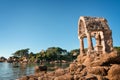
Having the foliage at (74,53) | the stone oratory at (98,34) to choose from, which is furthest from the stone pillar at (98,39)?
the foliage at (74,53)

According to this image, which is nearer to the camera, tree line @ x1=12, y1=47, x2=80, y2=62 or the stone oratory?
the stone oratory

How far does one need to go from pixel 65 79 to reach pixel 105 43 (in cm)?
1721

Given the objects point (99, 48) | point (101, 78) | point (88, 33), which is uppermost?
point (88, 33)

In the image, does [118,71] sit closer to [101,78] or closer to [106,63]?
[101,78]

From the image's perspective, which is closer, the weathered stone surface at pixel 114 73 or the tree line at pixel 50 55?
the weathered stone surface at pixel 114 73

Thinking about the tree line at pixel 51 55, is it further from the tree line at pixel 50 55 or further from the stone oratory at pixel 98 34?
the stone oratory at pixel 98 34

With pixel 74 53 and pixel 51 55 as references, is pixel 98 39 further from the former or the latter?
pixel 74 53

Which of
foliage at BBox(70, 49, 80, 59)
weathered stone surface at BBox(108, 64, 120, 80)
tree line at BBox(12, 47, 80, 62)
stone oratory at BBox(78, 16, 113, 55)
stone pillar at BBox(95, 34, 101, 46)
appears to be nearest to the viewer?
weathered stone surface at BBox(108, 64, 120, 80)

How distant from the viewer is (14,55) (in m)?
172

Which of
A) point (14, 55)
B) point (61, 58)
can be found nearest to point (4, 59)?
point (14, 55)

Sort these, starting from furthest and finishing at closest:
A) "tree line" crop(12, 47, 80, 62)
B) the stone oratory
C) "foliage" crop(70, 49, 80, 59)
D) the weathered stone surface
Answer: "foliage" crop(70, 49, 80, 59)
"tree line" crop(12, 47, 80, 62)
the stone oratory
the weathered stone surface

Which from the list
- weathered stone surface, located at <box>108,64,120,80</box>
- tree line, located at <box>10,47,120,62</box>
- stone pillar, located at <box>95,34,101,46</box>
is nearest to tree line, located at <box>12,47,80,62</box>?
tree line, located at <box>10,47,120,62</box>

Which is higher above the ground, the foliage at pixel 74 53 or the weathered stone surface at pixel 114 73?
the foliage at pixel 74 53

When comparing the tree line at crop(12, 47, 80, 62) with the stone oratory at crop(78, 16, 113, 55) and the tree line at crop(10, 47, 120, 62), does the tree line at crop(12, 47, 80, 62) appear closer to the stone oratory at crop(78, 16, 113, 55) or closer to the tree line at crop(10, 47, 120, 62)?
the tree line at crop(10, 47, 120, 62)
